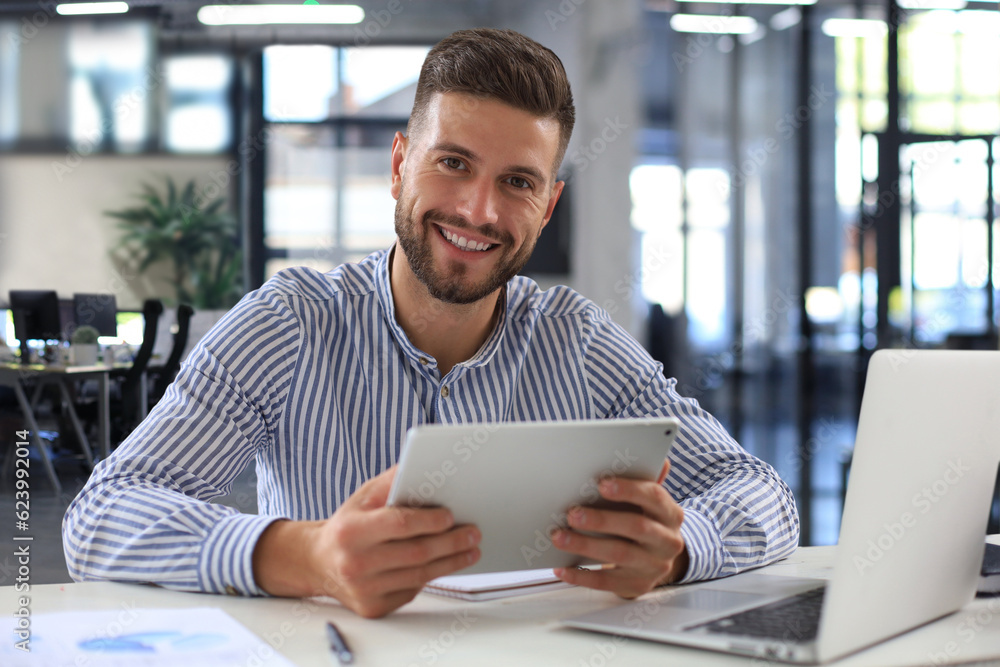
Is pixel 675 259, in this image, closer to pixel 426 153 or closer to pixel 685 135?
pixel 685 135

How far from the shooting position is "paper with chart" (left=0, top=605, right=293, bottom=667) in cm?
75

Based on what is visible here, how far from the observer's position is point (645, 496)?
92 cm

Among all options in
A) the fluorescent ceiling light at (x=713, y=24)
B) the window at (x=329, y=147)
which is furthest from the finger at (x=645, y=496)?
the fluorescent ceiling light at (x=713, y=24)

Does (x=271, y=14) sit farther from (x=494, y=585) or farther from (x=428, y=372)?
(x=494, y=585)

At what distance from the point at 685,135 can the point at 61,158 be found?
4.79 m

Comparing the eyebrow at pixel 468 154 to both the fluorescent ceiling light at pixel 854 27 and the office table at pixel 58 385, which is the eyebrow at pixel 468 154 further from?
the fluorescent ceiling light at pixel 854 27

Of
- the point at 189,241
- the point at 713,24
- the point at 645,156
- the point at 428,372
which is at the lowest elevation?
the point at 428,372

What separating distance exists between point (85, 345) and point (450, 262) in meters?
2.80

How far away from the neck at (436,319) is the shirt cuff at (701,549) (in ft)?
1.63

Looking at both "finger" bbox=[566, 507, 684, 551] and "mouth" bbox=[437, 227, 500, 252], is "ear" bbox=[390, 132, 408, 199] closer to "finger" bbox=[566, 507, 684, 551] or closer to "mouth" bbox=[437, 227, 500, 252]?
"mouth" bbox=[437, 227, 500, 252]

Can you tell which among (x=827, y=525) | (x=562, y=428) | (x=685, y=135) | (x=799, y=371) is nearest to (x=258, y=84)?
(x=685, y=135)

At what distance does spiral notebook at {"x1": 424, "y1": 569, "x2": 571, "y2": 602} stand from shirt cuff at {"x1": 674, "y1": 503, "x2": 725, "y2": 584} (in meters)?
0.15

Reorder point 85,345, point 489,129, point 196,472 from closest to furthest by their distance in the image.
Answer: point 196,472
point 489,129
point 85,345


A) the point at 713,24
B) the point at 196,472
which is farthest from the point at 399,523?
the point at 713,24
